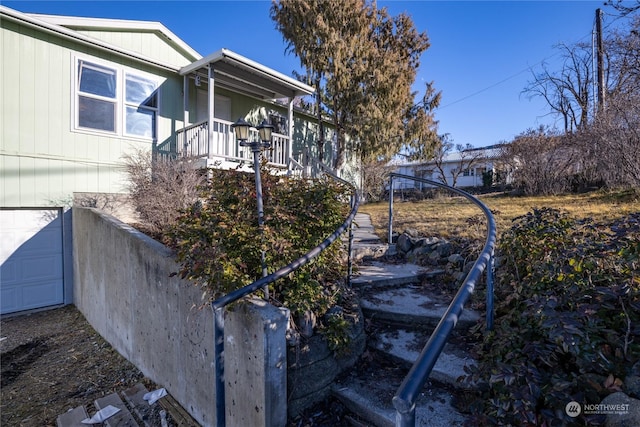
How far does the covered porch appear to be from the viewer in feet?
23.5

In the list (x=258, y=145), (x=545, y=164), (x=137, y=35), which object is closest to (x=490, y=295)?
(x=258, y=145)

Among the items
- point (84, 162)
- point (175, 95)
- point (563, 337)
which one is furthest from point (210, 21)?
point (563, 337)

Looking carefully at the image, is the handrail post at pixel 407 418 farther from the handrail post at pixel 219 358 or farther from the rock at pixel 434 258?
the rock at pixel 434 258

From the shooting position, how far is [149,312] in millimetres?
3365

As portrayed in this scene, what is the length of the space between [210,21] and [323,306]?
7.31 meters

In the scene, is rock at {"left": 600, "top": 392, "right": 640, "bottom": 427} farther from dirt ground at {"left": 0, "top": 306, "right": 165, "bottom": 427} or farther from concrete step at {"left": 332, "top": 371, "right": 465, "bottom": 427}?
dirt ground at {"left": 0, "top": 306, "right": 165, "bottom": 427}

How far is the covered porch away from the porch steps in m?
3.90

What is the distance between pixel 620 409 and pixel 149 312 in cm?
366

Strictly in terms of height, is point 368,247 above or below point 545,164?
below

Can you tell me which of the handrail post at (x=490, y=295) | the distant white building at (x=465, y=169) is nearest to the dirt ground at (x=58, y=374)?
the handrail post at (x=490, y=295)

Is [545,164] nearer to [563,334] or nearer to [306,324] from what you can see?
[563,334]

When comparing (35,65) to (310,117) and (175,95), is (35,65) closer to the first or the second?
(175,95)

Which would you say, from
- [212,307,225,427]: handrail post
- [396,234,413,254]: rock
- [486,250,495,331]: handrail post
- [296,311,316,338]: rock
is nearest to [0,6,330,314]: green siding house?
[396,234,413,254]: rock

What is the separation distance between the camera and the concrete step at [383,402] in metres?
1.82
